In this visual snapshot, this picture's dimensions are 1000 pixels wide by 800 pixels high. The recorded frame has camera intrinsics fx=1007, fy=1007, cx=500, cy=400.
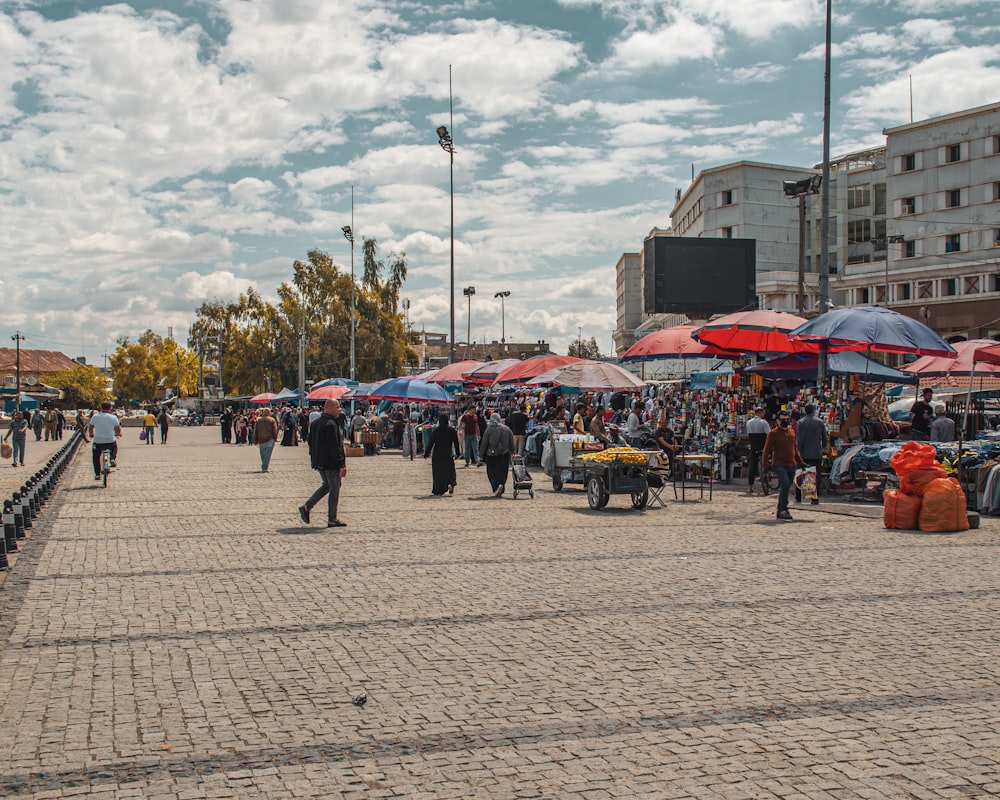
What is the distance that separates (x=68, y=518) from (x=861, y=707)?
1245 centimetres

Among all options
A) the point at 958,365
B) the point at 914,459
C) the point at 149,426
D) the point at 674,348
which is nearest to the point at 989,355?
the point at 958,365

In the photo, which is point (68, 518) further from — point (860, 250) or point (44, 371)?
point (44, 371)

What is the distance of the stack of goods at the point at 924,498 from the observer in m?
13.2

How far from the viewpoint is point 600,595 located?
28.3 ft

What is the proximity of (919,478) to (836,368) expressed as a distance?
635 cm

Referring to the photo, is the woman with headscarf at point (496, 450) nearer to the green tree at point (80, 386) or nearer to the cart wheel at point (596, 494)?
the cart wheel at point (596, 494)

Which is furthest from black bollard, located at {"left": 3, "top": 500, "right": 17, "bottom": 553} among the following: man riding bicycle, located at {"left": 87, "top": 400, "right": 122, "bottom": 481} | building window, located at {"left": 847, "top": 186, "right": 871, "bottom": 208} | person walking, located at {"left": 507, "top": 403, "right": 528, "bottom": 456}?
building window, located at {"left": 847, "top": 186, "right": 871, "bottom": 208}

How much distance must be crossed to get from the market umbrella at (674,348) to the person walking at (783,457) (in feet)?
21.3

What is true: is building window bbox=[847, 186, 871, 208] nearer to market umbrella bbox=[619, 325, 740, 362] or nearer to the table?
market umbrella bbox=[619, 325, 740, 362]

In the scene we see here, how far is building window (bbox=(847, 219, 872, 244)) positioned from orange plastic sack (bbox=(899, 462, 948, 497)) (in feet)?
241

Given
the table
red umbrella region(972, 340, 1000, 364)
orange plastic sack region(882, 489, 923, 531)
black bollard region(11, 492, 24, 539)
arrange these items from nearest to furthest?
black bollard region(11, 492, 24, 539) → orange plastic sack region(882, 489, 923, 531) → the table → red umbrella region(972, 340, 1000, 364)

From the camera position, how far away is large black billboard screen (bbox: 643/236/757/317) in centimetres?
4112

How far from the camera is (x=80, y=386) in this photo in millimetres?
132750

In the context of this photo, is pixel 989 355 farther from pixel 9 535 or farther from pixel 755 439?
pixel 9 535
